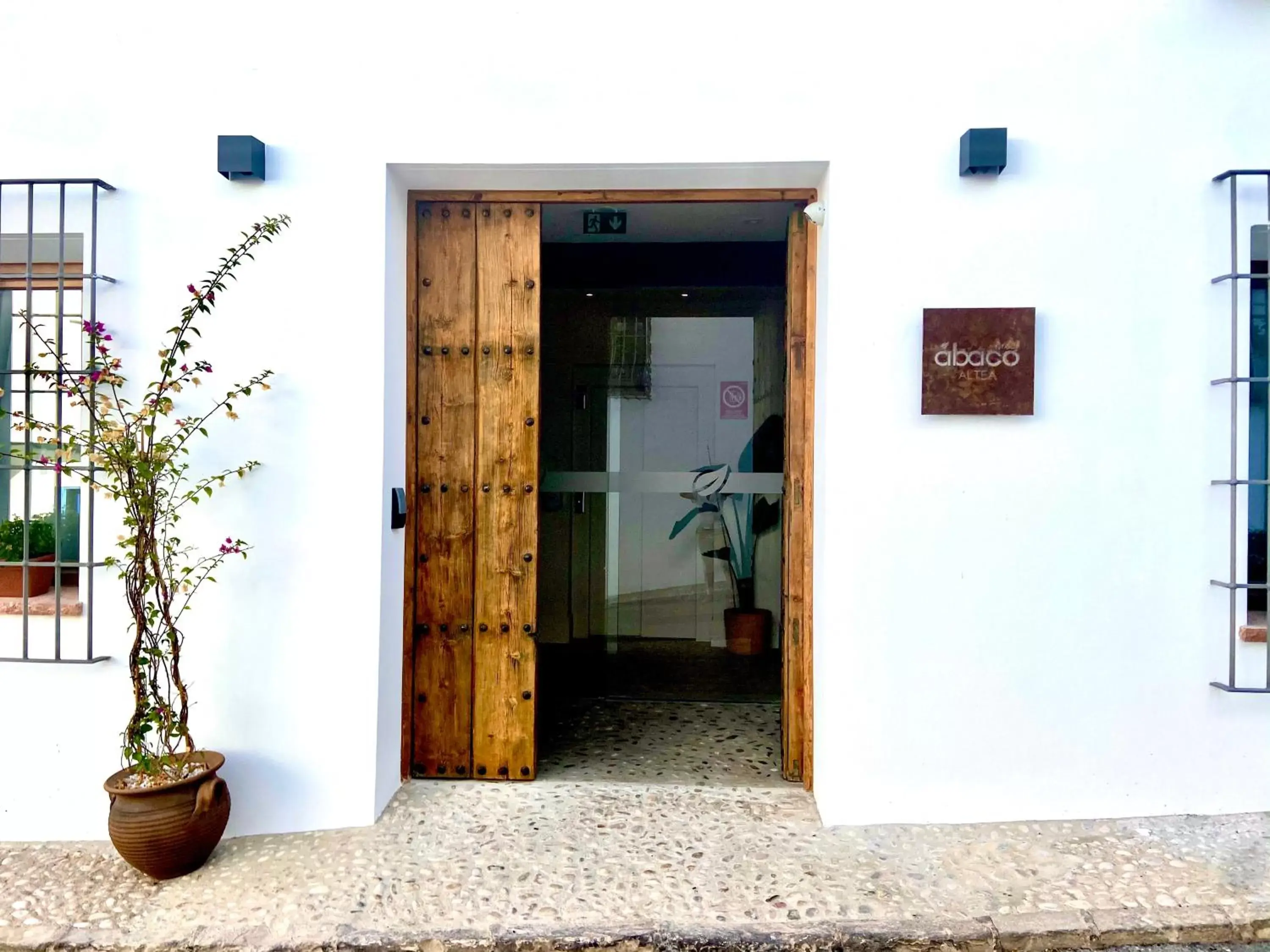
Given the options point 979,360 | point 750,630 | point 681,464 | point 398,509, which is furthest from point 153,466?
point 750,630

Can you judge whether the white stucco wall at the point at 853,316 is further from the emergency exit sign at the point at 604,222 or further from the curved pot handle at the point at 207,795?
the emergency exit sign at the point at 604,222

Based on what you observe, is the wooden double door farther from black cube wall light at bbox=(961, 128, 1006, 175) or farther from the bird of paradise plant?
the bird of paradise plant

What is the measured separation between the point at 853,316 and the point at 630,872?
197 centimetres

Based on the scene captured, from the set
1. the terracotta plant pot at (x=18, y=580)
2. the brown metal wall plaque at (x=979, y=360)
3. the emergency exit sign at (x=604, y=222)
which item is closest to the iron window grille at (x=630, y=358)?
the emergency exit sign at (x=604, y=222)

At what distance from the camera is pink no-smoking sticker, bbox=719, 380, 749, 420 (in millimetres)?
4805

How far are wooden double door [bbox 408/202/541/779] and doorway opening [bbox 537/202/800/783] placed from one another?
87 centimetres

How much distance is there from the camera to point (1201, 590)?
2.87 meters

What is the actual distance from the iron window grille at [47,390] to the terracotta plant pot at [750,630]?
10.5 feet

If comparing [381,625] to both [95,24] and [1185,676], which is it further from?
[1185,676]

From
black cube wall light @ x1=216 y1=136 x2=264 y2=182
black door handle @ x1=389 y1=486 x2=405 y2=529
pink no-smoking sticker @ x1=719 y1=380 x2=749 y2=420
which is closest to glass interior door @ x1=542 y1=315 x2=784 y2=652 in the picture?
pink no-smoking sticker @ x1=719 y1=380 x2=749 y2=420

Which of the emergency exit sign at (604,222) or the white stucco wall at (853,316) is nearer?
the white stucco wall at (853,316)

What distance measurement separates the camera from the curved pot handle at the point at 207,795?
8.55 ft

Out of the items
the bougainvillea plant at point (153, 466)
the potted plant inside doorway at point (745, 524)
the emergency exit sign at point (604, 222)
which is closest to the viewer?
the bougainvillea plant at point (153, 466)

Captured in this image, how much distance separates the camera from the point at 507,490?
10.6 ft
